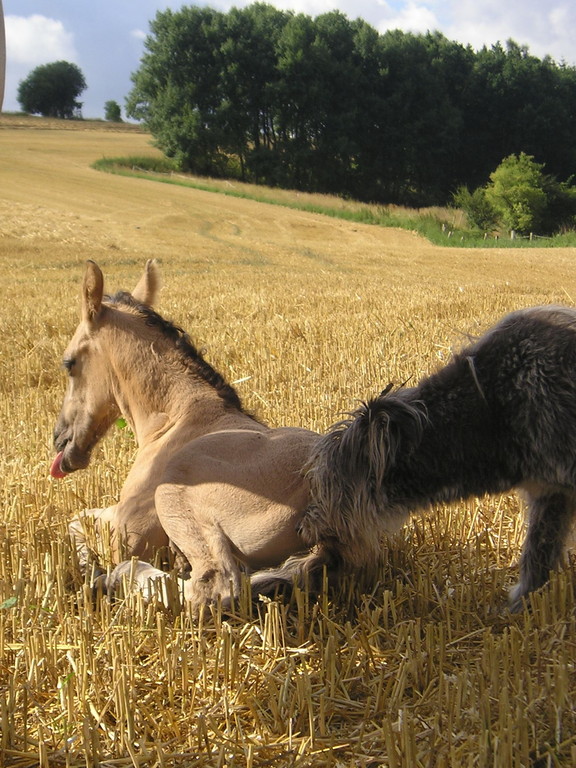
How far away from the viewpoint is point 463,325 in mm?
10484

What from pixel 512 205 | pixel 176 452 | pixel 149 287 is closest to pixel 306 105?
pixel 512 205

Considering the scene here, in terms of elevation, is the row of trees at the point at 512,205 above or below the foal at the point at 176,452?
above

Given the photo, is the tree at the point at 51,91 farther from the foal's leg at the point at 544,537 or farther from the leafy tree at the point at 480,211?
the foal's leg at the point at 544,537

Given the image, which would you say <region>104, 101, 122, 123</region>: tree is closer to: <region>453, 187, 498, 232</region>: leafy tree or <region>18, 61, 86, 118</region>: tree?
<region>18, 61, 86, 118</region>: tree

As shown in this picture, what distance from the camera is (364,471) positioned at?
11.0ft

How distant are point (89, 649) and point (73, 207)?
3154cm

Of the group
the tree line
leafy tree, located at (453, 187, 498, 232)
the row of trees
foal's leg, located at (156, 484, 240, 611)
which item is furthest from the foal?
the tree line

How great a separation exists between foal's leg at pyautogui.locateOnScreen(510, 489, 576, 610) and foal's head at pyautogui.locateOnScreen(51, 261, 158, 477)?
2.46 m

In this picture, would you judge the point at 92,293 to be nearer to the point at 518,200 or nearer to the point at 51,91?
the point at 518,200

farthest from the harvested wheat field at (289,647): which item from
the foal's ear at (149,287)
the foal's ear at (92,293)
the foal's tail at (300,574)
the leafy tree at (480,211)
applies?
the leafy tree at (480,211)

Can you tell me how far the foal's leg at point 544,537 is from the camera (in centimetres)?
376

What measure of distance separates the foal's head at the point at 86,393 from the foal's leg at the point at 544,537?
246 cm

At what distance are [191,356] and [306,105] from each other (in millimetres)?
62416

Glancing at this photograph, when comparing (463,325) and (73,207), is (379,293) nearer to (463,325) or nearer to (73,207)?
(463,325)
